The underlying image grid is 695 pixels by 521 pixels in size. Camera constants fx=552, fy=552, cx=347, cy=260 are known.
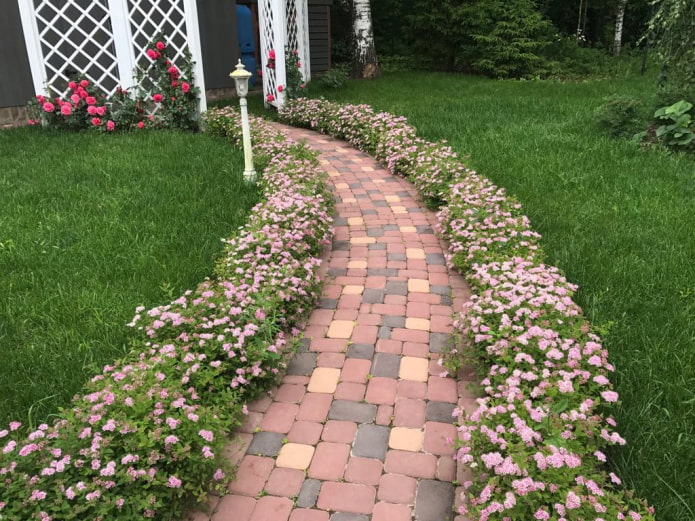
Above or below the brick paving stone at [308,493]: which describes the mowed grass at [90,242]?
above

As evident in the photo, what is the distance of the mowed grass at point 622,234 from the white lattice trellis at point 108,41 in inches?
127

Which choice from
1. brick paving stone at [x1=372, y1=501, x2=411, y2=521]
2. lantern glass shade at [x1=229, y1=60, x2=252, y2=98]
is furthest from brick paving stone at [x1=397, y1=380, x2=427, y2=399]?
lantern glass shade at [x1=229, y1=60, x2=252, y2=98]

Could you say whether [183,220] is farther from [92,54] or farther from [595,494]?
[92,54]

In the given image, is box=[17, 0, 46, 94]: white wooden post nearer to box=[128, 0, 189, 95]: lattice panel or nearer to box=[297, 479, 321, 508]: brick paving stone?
box=[128, 0, 189, 95]: lattice panel

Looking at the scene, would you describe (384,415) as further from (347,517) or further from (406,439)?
(347,517)

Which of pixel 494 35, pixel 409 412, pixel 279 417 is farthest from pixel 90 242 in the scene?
pixel 494 35

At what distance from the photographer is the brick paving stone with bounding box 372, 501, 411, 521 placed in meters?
2.09

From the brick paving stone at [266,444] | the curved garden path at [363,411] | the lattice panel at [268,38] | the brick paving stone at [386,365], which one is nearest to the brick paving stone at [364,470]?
the curved garden path at [363,411]

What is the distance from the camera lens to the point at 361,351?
10.2 feet

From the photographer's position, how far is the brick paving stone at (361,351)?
3.07 meters

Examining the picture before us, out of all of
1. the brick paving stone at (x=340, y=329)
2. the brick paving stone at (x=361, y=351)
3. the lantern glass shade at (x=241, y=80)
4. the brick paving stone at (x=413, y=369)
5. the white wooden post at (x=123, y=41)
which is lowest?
the brick paving stone at (x=413, y=369)

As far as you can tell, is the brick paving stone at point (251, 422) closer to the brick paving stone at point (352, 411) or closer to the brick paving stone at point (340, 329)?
the brick paving stone at point (352, 411)

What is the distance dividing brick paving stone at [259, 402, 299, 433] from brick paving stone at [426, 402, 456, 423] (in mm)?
637

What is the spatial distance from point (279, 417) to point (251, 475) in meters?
0.37
